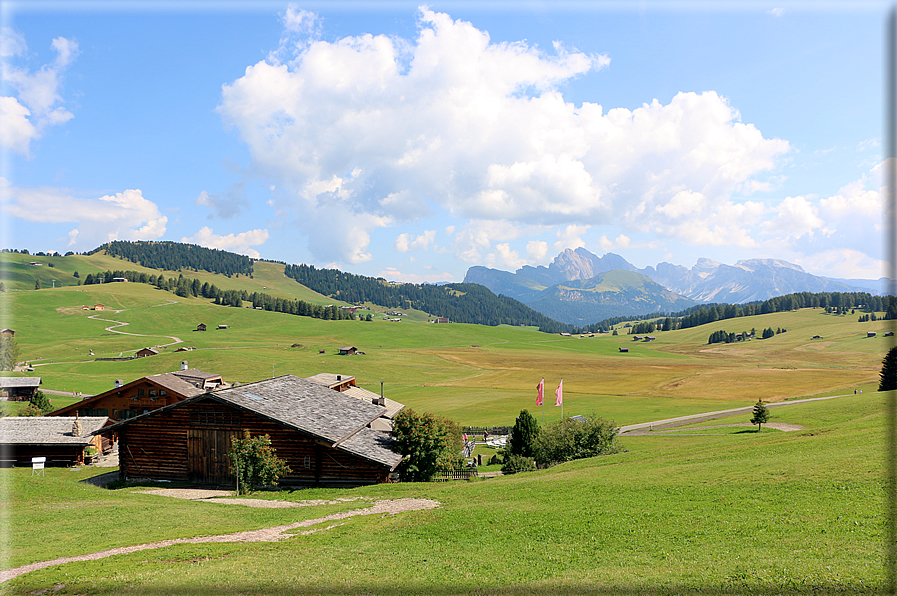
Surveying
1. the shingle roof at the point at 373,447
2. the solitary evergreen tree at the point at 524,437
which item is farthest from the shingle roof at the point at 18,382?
the solitary evergreen tree at the point at 524,437

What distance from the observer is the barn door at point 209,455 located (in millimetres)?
37031

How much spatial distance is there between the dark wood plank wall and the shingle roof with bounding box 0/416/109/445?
12130 millimetres

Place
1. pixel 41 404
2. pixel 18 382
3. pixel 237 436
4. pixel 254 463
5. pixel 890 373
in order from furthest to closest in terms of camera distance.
A: pixel 18 382 < pixel 890 373 < pixel 41 404 < pixel 237 436 < pixel 254 463

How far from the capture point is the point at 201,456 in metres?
37.5

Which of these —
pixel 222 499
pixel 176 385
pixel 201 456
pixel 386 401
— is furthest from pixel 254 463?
pixel 176 385

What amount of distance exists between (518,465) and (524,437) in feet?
13.5

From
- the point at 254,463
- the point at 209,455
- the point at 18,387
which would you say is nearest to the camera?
the point at 254,463

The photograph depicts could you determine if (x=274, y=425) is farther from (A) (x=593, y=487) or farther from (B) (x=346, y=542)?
(A) (x=593, y=487)

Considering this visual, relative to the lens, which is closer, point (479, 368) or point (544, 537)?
point (544, 537)

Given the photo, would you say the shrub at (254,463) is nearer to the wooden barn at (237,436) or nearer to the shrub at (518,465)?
the wooden barn at (237,436)

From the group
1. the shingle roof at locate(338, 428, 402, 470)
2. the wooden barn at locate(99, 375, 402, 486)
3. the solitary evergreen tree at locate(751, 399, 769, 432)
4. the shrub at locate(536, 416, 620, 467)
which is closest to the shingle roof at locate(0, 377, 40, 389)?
the wooden barn at locate(99, 375, 402, 486)

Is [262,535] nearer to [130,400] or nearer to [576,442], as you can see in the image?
[576,442]

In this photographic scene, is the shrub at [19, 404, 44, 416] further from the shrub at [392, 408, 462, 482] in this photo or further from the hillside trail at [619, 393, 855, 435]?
the hillside trail at [619, 393, 855, 435]

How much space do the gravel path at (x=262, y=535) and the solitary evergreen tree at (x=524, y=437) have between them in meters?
21.8
